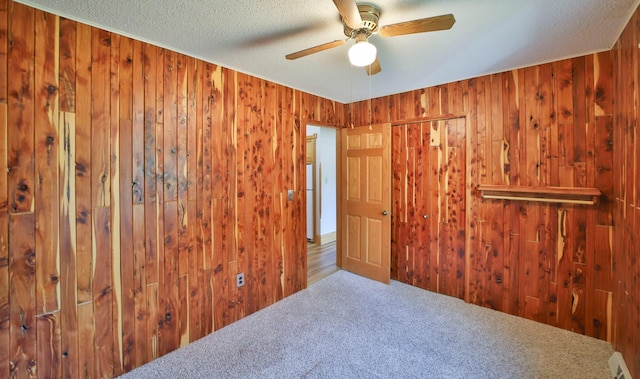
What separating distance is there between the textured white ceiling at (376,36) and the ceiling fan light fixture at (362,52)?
0.84 feet

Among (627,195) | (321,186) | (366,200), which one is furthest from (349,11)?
(321,186)

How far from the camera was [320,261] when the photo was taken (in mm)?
4297

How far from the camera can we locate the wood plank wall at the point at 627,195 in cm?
164

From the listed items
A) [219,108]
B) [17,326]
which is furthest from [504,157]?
[17,326]

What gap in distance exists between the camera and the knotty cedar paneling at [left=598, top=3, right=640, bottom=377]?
5.39 ft

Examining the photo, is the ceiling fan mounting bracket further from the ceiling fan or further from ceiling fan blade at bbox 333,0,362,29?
ceiling fan blade at bbox 333,0,362,29

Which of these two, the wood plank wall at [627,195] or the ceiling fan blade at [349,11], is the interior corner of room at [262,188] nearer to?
the wood plank wall at [627,195]

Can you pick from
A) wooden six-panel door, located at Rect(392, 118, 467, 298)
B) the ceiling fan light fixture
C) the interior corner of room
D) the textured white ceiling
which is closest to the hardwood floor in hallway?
the interior corner of room

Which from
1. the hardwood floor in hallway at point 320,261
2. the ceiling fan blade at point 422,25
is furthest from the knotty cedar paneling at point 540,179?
the ceiling fan blade at point 422,25

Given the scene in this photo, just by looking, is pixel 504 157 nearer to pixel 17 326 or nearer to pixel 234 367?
pixel 234 367

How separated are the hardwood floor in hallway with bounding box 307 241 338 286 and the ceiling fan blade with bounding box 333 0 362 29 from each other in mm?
2929

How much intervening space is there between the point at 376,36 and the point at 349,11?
72cm

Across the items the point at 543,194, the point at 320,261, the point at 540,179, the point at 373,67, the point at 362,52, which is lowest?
the point at 320,261

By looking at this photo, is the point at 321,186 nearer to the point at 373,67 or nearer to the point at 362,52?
the point at 373,67
